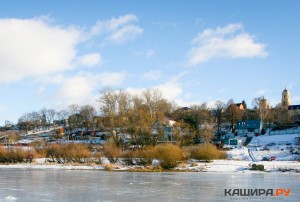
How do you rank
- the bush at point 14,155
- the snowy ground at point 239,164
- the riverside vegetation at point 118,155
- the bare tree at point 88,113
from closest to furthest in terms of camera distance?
the snowy ground at point 239,164 < the riverside vegetation at point 118,155 < the bush at point 14,155 < the bare tree at point 88,113

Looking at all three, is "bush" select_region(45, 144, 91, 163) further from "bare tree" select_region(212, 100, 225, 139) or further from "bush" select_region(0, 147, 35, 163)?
"bare tree" select_region(212, 100, 225, 139)

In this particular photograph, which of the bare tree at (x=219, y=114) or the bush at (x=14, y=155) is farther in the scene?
the bare tree at (x=219, y=114)

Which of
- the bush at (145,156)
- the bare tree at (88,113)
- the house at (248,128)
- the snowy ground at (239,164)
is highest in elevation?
the bare tree at (88,113)

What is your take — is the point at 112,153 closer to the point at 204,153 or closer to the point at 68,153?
the point at 68,153

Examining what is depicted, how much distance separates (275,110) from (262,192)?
74.6 meters

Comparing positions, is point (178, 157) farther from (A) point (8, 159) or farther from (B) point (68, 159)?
(A) point (8, 159)

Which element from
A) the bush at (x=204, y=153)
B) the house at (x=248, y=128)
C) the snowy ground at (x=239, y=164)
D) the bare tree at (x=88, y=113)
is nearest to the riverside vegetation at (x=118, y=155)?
the bush at (x=204, y=153)

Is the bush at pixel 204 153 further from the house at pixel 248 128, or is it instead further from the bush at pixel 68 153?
the house at pixel 248 128

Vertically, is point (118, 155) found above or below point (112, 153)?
below

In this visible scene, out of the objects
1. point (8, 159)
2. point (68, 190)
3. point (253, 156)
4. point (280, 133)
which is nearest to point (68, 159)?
point (8, 159)

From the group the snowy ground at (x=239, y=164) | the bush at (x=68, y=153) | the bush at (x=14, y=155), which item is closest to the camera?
the snowy ground at (x=239, y=164)

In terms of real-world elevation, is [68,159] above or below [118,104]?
below

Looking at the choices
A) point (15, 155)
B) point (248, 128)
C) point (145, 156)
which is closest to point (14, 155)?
point (15, 155)

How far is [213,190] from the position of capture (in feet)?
58.6
